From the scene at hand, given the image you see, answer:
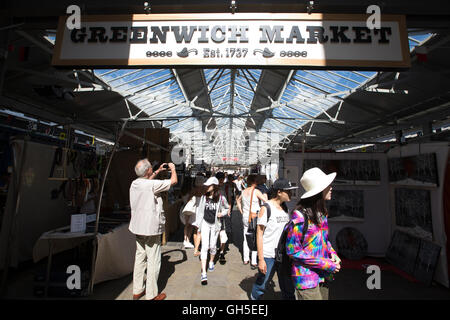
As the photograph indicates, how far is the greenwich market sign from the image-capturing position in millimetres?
2238

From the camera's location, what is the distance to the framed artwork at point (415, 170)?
13.1ft

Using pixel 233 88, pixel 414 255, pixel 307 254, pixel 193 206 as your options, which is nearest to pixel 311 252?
pixel 307 254

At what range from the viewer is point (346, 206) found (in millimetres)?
5293

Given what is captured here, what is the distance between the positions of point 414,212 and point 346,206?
129cm

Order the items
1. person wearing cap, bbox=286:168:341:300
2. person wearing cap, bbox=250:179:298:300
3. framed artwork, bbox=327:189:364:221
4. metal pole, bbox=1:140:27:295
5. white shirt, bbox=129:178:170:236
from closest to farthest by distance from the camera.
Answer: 1. person wearing cap, bbox=286:168:341:300
2. person wearing cap, bbox=250:179:298:300
3. white shirt, bbox=129:178:170:236
4. metal pole, bbox=1:140:27:295
5. framed artwork, bbox=327:189:364:221

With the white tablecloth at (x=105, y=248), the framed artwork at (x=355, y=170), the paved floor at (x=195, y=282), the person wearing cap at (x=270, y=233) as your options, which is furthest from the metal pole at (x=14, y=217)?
the framed artwork at (x=355, y=170)

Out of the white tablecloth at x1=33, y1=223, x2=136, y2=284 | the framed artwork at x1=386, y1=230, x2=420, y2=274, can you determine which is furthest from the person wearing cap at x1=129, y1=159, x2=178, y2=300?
the framed artwork at x1=386, y1=230, x2=420, y2=274

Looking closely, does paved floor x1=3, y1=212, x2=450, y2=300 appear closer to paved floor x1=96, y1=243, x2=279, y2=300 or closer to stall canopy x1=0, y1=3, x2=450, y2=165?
paved floor x1=96, y1=243, x2=279, y2=300

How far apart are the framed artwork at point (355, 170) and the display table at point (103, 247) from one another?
461cm

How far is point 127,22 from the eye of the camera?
2.40 m

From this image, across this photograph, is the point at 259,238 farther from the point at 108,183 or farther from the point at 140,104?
the point at 140,104

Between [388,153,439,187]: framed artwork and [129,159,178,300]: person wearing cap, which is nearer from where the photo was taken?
[129,159,178,300]: person wearing cap

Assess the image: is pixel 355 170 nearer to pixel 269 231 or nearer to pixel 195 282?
pixel 269 231

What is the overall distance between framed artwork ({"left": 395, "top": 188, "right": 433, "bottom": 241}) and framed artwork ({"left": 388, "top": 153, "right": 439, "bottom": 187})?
209 mm
